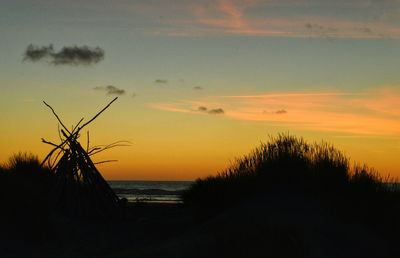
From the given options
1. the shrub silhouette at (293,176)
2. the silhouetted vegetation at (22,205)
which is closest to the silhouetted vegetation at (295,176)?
the shrub silhouette at (293,176)

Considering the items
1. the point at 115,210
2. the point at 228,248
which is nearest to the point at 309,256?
the point at 228,248

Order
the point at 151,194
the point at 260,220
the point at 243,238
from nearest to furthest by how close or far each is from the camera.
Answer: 1. the point at 243,238
2. the point at 260,220
3. the point at 151,194

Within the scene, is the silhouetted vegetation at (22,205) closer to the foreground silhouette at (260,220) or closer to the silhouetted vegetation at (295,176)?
the foreground silhouette at (260,220)

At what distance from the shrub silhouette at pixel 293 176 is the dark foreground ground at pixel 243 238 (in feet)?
1.91

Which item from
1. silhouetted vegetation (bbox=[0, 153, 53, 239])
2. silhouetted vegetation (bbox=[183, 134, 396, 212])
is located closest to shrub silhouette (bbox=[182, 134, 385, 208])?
silhouetted vegetation (bbox=[183, 134, 396, 212])

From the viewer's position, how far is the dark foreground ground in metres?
12.4

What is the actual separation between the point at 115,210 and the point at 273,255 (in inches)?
427

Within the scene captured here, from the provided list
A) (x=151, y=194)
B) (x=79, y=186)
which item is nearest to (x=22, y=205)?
(x=79, y=186)

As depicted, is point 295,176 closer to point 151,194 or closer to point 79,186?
point 79,186

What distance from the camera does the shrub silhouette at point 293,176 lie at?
594 inches

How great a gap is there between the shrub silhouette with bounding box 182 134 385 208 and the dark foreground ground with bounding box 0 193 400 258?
1.91 feet

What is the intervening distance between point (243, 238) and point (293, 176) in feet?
11.9

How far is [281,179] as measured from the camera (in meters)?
15.7

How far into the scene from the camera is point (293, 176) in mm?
15602
